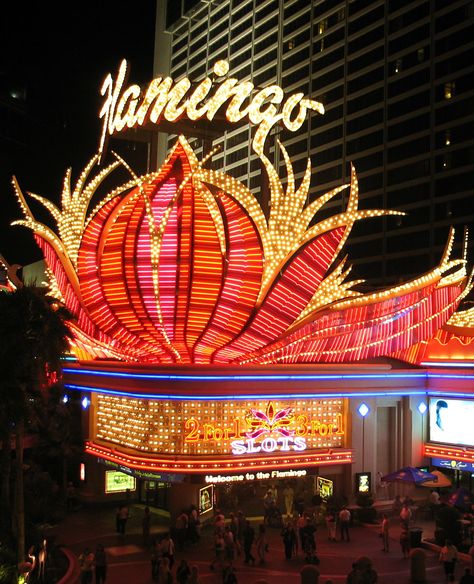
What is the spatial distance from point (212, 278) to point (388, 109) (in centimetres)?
6449

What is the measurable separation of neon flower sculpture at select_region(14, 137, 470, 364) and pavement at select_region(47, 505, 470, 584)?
19.6ft

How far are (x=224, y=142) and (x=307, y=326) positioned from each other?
9511 cm

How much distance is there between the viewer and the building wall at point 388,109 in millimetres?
74875

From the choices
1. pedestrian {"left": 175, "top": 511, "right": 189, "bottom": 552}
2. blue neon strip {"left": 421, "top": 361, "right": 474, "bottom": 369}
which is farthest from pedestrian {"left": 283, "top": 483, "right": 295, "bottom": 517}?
blue neon strip {"left": 421, "top": 361, "right": 474, "bottom": 369}

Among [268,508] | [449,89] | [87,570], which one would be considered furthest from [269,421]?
[449,89]

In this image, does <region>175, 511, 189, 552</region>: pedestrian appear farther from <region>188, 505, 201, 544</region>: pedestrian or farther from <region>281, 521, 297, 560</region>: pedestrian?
<region>281, 521, 297, 560</region>: pedestrian

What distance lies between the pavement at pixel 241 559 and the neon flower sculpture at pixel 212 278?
5982mm

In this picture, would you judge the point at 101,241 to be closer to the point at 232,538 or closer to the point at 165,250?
the point at 165,250

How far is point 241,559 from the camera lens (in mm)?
22250

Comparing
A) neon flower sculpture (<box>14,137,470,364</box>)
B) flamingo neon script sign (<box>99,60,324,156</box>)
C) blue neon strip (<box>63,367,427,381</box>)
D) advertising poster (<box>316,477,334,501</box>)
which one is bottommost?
advertising poster (<box>316,477,334,501</box>)

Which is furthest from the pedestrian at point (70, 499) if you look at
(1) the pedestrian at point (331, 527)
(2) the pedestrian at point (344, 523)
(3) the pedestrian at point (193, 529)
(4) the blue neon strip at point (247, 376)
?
(2) the pedestrian at point (344, 523)

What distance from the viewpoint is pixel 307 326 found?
26875mm

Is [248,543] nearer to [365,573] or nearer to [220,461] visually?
[220,461]

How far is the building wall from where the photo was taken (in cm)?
7488
